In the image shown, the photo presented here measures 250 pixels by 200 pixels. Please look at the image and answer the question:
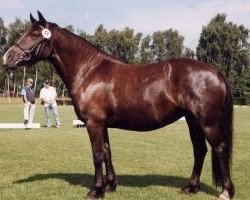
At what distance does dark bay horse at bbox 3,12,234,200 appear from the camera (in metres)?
7.16

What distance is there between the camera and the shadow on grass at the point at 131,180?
862 centimetres

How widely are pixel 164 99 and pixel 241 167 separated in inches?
162

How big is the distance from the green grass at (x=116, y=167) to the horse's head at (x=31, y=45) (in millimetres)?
2252

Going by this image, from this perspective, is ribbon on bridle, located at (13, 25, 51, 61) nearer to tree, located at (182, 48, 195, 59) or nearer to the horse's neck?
the horse's neck

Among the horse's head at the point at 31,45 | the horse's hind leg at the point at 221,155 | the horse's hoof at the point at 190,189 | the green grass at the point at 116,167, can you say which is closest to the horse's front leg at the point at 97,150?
the green grass at the point at 116,167

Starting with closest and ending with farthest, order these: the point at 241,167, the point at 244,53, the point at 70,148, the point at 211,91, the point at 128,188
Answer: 1. the point at 211,91
2. the point at 128,188
3. the point at 241,167
4. the point at 70,148
5. the point at 244,53

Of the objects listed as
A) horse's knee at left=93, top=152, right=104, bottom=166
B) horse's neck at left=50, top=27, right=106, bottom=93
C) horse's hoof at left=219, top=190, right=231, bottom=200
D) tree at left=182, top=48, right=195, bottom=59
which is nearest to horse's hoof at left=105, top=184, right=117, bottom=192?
horse's knee at left=93, top=152, right=104, bottom=166

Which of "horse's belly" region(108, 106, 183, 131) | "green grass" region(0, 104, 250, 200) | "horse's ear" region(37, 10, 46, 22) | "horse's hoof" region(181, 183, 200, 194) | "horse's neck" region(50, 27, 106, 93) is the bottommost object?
"green grass" region(0, 104, 250, 200)

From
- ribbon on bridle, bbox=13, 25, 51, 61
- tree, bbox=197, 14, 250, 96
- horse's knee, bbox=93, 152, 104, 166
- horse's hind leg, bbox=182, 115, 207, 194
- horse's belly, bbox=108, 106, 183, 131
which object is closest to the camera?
horse's belly, bbox=108, 106, 183, 131

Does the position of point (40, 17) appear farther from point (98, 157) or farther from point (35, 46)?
point (98, 157)

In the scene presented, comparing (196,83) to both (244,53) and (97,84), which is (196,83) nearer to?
(97,84)

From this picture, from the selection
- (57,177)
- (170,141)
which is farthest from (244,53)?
(57,177)

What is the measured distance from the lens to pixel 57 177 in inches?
369

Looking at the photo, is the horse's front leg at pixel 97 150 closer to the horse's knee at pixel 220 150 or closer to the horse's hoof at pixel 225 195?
the horse's knee at pixel 220 150
